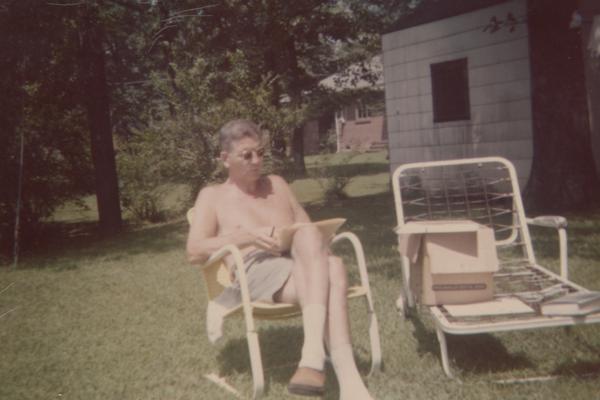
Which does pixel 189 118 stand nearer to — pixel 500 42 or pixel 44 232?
pixel 44 232

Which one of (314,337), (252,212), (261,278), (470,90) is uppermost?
(470,90)

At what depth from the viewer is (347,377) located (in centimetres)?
277

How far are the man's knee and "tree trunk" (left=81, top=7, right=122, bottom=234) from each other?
329 inches

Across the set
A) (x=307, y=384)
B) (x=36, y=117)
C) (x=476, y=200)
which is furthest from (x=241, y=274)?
(x=36, y=117)

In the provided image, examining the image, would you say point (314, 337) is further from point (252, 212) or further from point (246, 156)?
point (246, 156)

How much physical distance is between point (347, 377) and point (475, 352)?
1.15 meters

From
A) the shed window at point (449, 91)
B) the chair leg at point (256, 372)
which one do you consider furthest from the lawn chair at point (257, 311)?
the shed window at point (449, 91)

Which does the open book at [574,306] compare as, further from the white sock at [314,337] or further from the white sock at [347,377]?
the white sock at [314,337]

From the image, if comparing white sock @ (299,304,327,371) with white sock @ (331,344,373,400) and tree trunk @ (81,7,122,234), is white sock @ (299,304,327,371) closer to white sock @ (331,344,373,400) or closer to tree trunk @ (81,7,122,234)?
white sock @ (331,344,373,400)

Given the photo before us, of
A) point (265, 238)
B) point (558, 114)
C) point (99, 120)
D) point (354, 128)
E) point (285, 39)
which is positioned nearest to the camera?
point (265, 238)

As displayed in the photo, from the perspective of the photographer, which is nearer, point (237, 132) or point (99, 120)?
point (237, 132)

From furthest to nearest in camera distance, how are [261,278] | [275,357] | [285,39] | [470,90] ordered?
[285,39], [470,90], [275,357], [261,278]

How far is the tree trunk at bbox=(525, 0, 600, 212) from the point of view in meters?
8.19

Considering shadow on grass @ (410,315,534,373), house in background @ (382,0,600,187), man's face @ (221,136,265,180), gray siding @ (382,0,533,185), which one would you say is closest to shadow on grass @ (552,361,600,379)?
shadow on grass @ (410,315,534,373)
